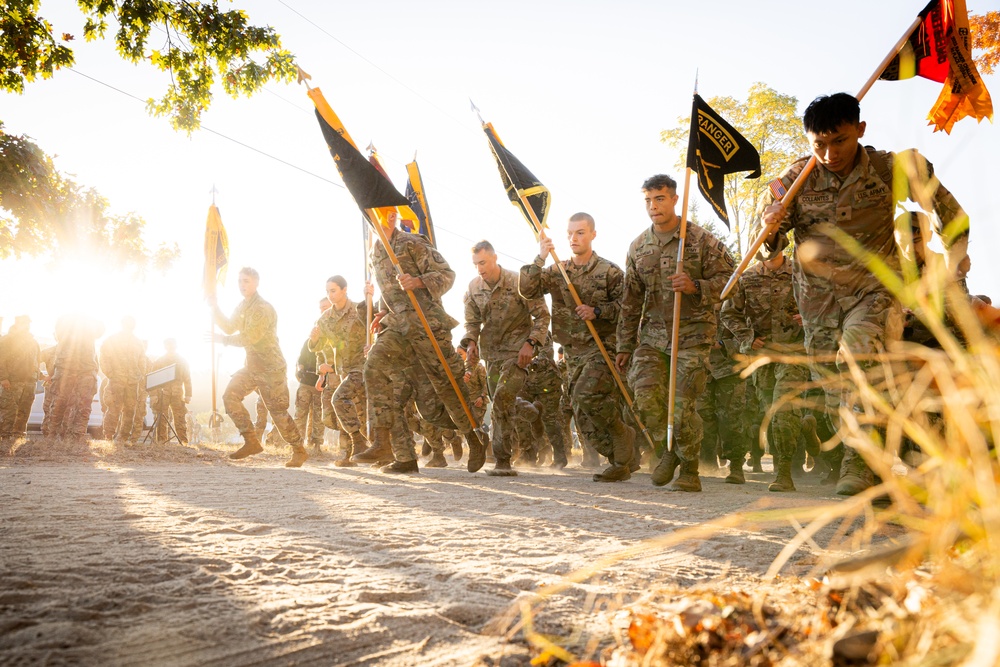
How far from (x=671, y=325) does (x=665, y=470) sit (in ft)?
3.99

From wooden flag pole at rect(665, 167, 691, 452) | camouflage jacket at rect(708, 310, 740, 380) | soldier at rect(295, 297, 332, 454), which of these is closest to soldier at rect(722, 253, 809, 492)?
camouflage jacket at rect(708, 310, 740, 380)

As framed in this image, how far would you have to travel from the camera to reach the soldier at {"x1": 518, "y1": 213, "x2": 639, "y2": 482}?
21.5ft

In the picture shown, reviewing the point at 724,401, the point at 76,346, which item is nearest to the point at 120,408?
the point at 76,346

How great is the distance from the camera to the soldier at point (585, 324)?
654cm

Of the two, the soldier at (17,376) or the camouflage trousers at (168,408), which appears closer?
the soldier at (17,376)

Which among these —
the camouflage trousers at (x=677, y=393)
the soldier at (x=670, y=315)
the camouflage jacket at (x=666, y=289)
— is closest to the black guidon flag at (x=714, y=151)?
the soldier at (x=670, y=315)

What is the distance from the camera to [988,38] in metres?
10.2

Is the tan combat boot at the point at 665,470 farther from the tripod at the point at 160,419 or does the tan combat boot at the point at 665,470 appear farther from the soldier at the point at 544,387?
the tripod at the point at 160,419

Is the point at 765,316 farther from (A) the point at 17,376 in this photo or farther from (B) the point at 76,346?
(A) the point at 17,376

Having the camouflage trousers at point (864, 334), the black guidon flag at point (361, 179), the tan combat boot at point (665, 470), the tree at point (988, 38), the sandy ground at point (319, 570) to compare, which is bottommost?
the sandy ground at point (319, 570)

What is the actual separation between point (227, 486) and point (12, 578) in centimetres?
332

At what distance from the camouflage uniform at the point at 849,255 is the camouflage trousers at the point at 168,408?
12208 mm

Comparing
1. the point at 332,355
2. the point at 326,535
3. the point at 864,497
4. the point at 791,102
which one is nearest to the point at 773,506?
the point at 326,535

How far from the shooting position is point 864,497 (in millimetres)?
1070
